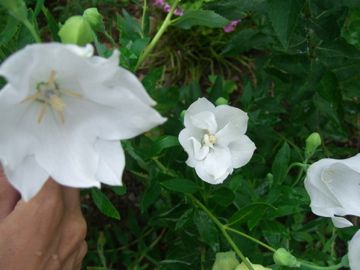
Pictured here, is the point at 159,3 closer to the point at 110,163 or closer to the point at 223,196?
the point at 223,196

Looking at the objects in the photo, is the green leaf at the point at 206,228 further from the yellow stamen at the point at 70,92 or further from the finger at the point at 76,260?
the yellow stamen at the point at 70,92

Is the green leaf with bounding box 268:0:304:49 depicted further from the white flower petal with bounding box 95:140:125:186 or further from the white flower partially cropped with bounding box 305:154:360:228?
the white flower petal with bounding box 95:140:125:186

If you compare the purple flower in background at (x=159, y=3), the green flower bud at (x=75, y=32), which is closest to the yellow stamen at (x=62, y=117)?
the green flower bud at (x=75, y=32)

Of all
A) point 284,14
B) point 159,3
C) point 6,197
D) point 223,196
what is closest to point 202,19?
point 284,14

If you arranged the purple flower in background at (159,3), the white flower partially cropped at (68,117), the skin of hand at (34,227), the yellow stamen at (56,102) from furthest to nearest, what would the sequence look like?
the purple flower in background at (159,3)
the skin of hand at (34,227)
the yellow stamen at (56,102)
the white flower partially cropped at (68,117)

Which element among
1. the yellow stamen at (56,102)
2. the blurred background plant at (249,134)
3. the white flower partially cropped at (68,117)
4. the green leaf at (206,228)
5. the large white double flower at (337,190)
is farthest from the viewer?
the green leaf at (206,228)

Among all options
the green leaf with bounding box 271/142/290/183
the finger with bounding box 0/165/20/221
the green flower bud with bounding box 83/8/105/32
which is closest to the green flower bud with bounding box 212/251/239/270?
the green leaf with bounding box 271/142/290/183
